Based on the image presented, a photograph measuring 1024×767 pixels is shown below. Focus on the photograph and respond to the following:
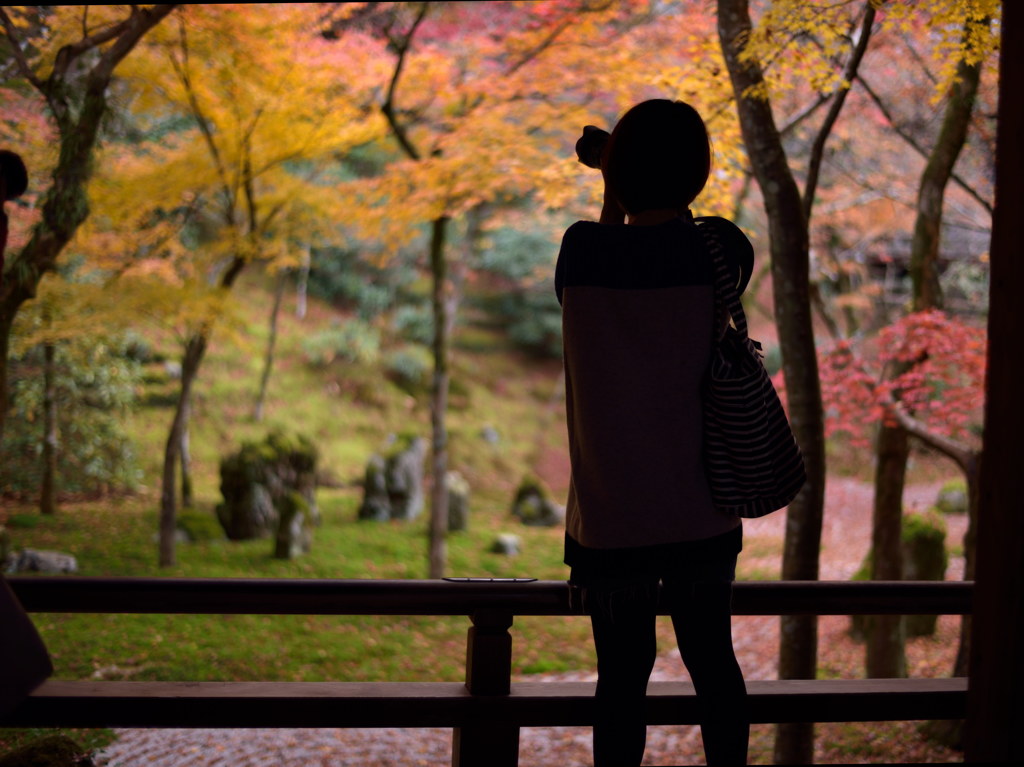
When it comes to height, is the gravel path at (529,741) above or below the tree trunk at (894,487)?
below

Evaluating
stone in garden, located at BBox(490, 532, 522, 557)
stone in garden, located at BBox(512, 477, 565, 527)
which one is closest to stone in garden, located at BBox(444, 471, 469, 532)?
stone in garden, located at BBox(490, 532, 522, 557)

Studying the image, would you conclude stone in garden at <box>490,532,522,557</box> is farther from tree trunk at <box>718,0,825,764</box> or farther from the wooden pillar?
the wooden pillar

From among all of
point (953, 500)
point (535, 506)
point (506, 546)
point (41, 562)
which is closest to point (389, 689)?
point (41, 562)

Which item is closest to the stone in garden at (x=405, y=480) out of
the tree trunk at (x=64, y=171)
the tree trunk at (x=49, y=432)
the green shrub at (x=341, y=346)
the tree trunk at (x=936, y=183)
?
the tree trunk at (x=49, y=432)

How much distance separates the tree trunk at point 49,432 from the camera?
380 inches

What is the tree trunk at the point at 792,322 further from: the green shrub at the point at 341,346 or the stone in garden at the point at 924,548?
the green shrub at the point at 341,346

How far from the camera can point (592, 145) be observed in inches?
67.4

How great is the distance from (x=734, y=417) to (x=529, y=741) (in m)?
5.02

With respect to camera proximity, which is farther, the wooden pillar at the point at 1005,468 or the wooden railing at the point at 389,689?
the wooden railing at the point at 389,689

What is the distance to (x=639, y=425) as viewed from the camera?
149 cm

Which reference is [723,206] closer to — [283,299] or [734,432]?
[734,432]

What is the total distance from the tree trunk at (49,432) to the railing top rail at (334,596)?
8.77 metres

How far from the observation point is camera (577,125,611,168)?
1688mm

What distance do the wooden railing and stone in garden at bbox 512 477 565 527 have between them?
32.6 ft
